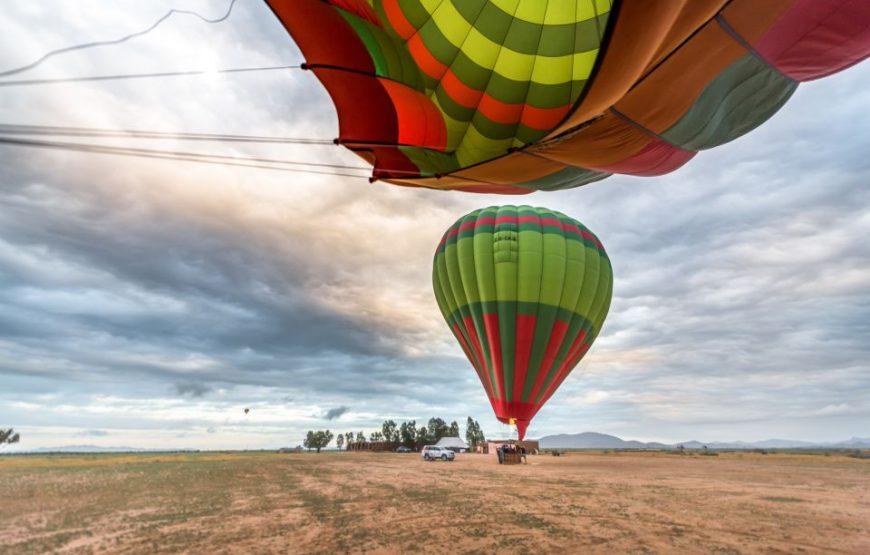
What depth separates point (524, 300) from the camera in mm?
22250

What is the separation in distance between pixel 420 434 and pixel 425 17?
115616 millimetres

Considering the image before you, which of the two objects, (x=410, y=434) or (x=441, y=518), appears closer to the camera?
(x=441, y=518)

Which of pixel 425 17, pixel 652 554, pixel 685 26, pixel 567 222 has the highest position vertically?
pixel 567 222

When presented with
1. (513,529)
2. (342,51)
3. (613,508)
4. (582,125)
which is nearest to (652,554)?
(513,529)

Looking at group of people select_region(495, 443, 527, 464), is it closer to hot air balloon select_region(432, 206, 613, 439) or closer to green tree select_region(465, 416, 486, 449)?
hot air balloon select_region(432, 206, 613, 439)

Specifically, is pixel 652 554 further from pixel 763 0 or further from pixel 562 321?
pixel 562 321

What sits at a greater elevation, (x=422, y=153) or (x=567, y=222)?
(x=567, y=222)

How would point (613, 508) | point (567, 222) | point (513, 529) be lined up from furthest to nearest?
point (567, 222) < point (613, 508) < point (513, 529)

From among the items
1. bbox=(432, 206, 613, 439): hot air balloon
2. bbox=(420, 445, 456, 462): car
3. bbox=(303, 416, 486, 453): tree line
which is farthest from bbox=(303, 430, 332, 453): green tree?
bbox=(432, 206, 613, 439): hot air balloon

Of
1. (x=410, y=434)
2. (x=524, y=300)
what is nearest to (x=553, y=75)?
(x=524, y=300)

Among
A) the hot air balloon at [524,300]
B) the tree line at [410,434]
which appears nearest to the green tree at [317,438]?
the tree line at [410,434]

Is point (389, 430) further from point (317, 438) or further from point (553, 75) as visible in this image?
point (553, 75)

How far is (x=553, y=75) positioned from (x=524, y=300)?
1423cm

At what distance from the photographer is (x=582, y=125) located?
764cm
